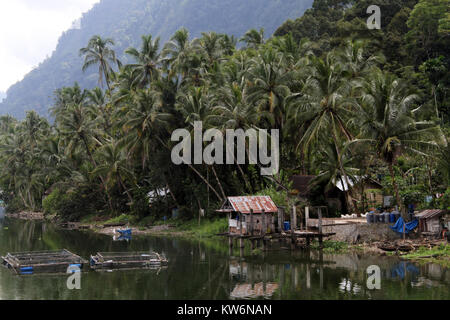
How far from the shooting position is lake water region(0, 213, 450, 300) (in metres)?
19.4

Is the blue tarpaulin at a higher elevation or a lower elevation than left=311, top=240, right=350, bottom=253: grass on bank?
higher

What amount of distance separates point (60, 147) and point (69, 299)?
47.3m

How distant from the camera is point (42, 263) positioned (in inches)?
1003

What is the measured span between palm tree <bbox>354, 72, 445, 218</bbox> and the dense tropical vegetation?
64 mm

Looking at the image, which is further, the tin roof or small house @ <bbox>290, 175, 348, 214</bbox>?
small house @ <bbox>290, 175, 348, 214</bbox>

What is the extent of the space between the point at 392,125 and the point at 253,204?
31.9ft

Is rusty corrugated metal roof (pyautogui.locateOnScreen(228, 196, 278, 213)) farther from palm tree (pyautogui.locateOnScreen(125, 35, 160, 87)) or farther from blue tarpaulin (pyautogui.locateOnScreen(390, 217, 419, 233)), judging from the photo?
palm tree (pyautogui.locateOnScreen(125, 35, 160, 87))

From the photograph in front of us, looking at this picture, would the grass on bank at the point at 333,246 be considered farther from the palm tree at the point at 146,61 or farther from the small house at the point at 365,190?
the palm tree at the point at 146,61

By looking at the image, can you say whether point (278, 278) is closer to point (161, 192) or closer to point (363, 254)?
point (363, 254)

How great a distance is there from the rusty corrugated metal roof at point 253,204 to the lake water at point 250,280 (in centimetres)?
273

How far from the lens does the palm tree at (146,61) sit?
52.6 meters

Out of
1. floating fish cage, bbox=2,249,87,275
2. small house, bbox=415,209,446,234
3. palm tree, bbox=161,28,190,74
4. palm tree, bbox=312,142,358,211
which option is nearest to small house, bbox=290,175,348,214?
palm tree, bbox=312,142,358,211

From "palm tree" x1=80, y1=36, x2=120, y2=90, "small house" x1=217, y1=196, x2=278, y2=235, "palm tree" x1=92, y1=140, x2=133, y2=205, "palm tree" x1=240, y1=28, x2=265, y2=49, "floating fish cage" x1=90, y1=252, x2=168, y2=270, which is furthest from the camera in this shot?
"palm tree" x1=80, y1=36, x2=120, y2=90

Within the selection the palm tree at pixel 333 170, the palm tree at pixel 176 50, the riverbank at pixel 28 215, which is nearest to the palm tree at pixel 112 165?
the palm tree at pixel 176 50
